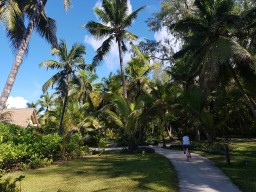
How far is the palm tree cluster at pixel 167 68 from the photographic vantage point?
16.0 metres

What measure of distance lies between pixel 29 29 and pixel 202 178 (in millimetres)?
8974

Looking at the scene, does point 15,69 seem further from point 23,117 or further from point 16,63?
point 23,117

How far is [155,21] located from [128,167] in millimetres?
18561

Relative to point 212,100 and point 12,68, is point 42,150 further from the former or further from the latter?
point 212,100

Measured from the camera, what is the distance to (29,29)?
12.4 metres

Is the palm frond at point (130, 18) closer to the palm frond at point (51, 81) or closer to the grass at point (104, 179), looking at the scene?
the palm frond at point (51, 81)

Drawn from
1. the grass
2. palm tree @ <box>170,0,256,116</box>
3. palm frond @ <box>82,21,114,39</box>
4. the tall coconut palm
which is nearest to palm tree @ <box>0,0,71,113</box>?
the grass

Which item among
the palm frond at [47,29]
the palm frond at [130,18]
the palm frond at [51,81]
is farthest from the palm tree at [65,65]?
the palm frond at [47,29]

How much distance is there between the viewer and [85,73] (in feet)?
116

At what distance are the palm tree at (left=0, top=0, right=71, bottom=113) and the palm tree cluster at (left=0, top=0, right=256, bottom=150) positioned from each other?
0.04m

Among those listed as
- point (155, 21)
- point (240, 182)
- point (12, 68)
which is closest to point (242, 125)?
point (155, 21)

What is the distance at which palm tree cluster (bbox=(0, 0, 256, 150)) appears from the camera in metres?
16.0

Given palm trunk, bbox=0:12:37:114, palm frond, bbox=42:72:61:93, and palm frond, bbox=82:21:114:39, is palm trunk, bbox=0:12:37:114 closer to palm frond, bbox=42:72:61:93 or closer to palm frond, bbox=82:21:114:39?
palm frond, bbox=82:21:114:39

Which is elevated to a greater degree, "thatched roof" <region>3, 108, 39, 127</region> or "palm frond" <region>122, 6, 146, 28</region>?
"palm frond" <region>122, 6, 146, 28</region>
